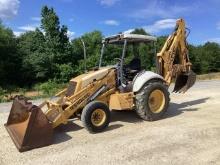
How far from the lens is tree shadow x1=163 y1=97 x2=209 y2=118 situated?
10.6 m

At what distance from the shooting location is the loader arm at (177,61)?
34.7 ft

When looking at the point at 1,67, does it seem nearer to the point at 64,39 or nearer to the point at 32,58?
the point at 32,58

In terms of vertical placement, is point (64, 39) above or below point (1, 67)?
above

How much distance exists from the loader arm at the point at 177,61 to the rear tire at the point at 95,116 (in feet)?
8.90

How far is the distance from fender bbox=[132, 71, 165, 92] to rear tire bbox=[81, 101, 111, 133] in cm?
117

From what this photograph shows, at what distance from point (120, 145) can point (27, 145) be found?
1902mm

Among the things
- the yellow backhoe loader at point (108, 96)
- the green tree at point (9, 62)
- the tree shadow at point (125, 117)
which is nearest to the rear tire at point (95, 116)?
the yellow backhoe loader at point (108, 96)

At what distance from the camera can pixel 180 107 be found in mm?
11734

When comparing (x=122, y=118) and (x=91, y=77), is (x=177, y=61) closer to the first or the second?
(x=122, y=118)

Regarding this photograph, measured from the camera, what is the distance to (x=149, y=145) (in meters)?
7.32

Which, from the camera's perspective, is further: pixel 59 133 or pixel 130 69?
pixel 130 69

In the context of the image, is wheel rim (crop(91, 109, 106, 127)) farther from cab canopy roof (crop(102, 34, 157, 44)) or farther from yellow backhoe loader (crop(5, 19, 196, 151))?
cab canopy roof (crop(102, 34, 157, 44))

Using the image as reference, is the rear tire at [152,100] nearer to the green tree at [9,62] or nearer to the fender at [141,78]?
the fender at [141,78]

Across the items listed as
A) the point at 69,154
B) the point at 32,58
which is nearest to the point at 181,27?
the point at 69,154
